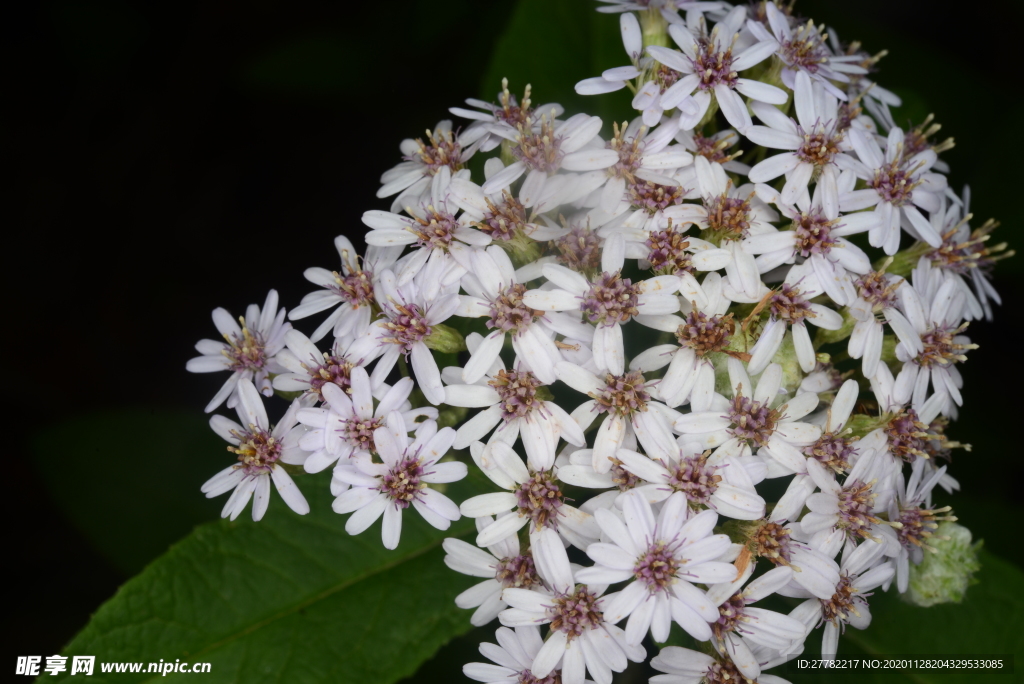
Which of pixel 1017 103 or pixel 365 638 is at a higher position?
pixel 1017 103

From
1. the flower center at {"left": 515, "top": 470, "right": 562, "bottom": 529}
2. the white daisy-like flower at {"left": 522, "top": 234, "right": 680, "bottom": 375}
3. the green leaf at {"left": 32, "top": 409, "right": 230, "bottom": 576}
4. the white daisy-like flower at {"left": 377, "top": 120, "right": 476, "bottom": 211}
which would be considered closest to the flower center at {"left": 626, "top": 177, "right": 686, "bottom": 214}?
the white daisy-like flower at {"left": 522, "top": 234, "right": 680, "bottom": 375}

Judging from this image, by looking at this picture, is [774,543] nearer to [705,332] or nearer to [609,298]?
[705,332]

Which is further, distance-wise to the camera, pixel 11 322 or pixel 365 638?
pixel 11 322

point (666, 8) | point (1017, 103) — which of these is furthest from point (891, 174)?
point (1017, 103)

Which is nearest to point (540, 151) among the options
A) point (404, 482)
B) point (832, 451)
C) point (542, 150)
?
point (542, 150)

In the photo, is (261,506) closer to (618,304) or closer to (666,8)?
(618,304)
